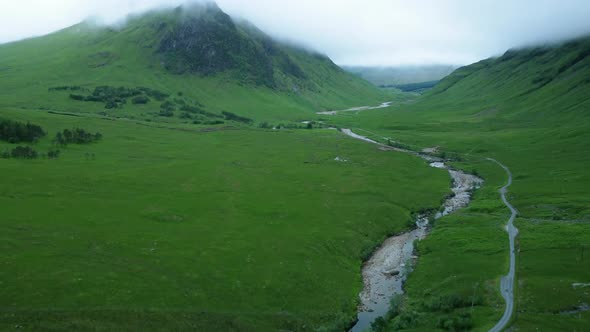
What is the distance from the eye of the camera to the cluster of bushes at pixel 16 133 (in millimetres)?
149462

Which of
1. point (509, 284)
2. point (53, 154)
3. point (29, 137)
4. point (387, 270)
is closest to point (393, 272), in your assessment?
point (387, 270)

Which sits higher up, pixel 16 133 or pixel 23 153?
pixel 16 133

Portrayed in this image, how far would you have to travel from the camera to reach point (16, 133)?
495 ft

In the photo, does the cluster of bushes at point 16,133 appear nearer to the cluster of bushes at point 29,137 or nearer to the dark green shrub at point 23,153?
the cluster of bushes at point 29,137

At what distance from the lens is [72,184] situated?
10200cm

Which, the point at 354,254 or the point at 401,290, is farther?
the point at 354,254

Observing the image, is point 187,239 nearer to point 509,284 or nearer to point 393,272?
point 393,272

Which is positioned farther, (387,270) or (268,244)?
(268,244)

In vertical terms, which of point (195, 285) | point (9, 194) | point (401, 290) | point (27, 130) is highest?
point (27, 130)

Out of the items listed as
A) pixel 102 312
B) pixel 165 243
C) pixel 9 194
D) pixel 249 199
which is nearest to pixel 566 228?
pixel 249 199

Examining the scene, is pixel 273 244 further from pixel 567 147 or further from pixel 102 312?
pixel 567 147

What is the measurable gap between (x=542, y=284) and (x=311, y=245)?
3841cm

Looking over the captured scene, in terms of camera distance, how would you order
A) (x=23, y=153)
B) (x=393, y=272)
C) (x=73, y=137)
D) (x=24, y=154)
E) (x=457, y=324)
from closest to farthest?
(x=457, y=324), (x=393, y=272), (x=24, y=154), (x=23, y=153), (x=73, y=137)

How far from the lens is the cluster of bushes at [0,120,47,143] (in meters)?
149
